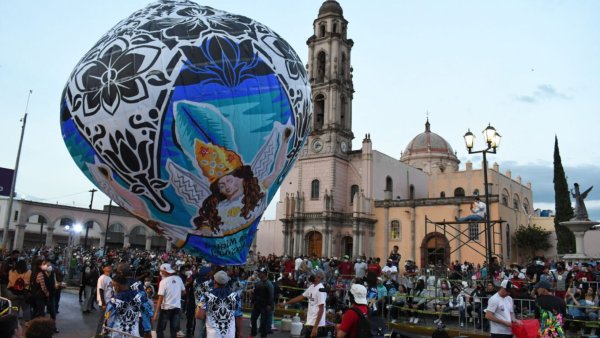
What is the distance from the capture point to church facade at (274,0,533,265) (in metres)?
41.3

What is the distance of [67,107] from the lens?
35.1 ft

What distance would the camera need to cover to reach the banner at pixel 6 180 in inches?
1097

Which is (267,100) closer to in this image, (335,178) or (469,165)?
(335,178)

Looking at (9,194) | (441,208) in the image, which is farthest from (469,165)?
(9,194)

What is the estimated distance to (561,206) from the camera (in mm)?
37938

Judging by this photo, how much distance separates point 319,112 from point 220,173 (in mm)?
38412

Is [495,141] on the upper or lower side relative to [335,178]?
lower

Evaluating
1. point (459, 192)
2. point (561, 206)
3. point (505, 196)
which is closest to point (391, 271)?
point (561, 206)

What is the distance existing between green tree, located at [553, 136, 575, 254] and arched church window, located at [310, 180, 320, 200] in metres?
19.5

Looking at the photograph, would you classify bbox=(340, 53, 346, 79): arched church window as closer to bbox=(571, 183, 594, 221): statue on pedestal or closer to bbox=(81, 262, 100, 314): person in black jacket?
bbox=(571, 183, 594, 221): statue on pedestal

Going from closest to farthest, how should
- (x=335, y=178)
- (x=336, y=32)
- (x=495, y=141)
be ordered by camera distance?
(x=495, y=141) → (x=335, y=178) → (x=336, y=32)

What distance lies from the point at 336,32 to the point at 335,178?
14.8 metres

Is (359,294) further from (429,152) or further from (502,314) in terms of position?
(429,152)

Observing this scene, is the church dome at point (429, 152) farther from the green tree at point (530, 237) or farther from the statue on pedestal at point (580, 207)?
the statue on pedestal at point (580, 207)
